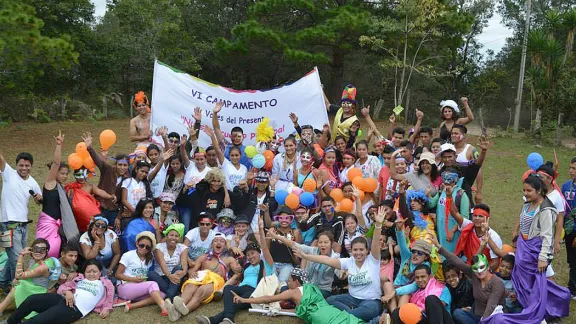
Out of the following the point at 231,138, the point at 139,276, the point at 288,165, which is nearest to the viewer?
the point at 139,276

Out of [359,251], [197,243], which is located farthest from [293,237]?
[197,243]

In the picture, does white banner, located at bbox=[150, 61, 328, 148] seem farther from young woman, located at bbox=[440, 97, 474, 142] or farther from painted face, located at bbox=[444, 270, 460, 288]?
painted face, located at bbox=[444, 270, 460, 288]

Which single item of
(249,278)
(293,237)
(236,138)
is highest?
(236,138)

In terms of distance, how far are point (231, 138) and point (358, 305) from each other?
11.8ft

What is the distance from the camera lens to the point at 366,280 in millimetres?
5742

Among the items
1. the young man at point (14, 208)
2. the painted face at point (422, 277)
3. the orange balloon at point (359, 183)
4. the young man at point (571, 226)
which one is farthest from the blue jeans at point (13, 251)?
the young man at point (571, 226)

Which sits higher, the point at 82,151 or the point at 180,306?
the point at 82,151

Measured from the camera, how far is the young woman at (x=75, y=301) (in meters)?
5.65

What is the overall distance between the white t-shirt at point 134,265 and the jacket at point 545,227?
14.4 feet

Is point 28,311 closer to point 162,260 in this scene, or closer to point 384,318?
point 162,260

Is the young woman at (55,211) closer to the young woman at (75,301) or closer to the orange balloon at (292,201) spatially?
the young woman at (75,301)

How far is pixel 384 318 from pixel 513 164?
12338mm

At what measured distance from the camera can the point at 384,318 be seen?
5.44 meters

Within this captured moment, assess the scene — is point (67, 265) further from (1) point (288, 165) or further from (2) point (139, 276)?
(1) point (288, 165)
